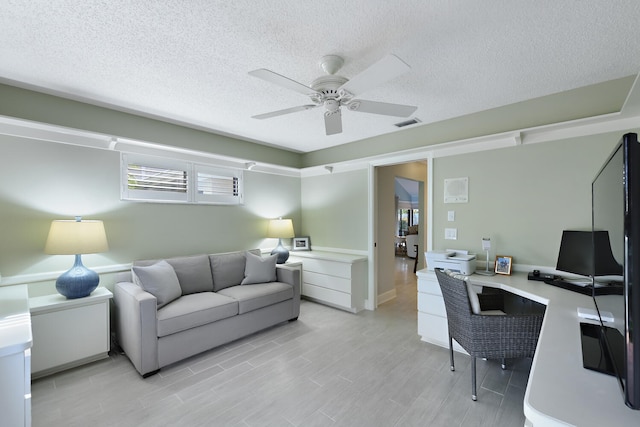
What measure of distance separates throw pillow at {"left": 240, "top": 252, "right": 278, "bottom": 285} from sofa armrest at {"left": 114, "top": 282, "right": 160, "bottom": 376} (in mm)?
1248

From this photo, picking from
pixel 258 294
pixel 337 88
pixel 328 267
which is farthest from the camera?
pixel 328 267

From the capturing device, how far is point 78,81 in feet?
7.73

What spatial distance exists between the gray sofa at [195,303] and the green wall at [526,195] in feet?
7.34

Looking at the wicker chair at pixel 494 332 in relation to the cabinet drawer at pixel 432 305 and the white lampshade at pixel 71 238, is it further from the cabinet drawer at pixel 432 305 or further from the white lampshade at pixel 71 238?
the white lampshade at pixel 71 238

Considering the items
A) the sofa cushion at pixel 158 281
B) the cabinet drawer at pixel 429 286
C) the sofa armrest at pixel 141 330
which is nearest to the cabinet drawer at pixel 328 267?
the cabinet drawer at pixel 429 286

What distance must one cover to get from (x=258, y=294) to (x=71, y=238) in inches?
71.2

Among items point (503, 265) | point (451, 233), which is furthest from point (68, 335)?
point (503, 265)

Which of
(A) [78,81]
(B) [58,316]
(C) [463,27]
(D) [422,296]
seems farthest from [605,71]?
(B) [58,316]

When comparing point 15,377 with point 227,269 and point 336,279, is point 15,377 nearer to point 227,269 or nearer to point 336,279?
point 227,269

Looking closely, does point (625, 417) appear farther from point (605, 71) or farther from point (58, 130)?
point (58, 130)

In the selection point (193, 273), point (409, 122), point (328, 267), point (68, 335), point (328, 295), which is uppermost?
point (409, 122)

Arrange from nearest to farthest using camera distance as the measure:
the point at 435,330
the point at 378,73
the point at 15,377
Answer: the point at 15,377
the point at 378,73
the point at 435,330

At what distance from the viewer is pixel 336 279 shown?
4.02m

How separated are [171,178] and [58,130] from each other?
1107 millimetres
